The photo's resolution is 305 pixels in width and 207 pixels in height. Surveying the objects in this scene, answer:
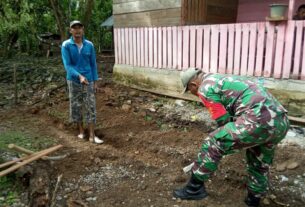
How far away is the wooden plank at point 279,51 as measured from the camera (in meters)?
5.62

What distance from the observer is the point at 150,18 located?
8.09 m

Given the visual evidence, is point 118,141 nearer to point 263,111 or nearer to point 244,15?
point 263,111

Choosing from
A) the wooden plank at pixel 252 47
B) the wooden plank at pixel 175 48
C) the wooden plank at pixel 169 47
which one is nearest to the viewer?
the wooden plank at pixel 252 47

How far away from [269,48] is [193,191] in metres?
3.61

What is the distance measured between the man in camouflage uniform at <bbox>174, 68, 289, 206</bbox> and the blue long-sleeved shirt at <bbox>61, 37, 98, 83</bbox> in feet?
7.54

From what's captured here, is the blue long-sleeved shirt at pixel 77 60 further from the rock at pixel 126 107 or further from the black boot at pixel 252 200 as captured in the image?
the black boot at pixel 252 200

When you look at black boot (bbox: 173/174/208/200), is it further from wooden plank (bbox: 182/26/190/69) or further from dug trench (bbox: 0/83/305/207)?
wooden plank (bbox: 182/26/190/69)

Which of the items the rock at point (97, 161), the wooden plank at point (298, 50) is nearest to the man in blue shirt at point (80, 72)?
the rock at point (97, 161)

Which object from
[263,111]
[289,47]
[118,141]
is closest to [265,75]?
[289,47]

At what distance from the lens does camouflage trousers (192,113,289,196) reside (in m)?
2.76

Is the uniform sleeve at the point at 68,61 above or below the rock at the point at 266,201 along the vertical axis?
above

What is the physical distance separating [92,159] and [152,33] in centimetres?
447

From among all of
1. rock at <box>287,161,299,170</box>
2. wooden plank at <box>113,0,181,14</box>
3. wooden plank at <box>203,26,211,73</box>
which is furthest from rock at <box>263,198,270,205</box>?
wooden plank at <box>113,0,181,14</box>

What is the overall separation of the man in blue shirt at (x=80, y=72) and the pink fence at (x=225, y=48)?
2855 mm
